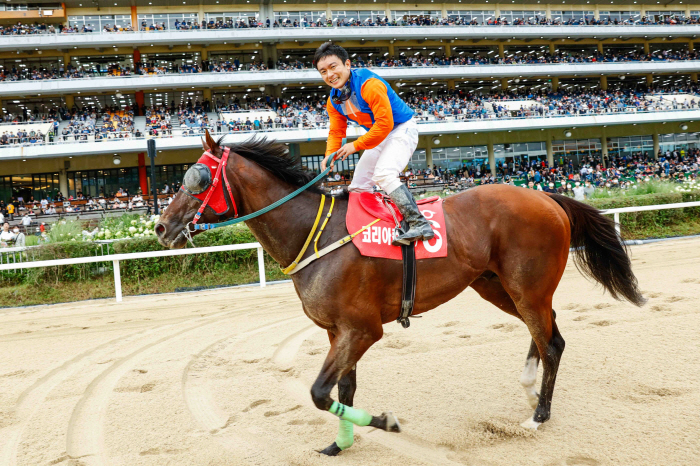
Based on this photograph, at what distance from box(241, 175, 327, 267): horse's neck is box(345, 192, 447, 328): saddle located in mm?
308

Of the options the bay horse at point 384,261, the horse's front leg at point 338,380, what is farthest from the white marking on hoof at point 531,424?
the horse's front leg at point 338,380

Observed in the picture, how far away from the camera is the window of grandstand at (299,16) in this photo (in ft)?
119

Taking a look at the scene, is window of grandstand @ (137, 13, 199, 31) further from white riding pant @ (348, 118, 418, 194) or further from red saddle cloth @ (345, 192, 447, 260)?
red saddle cloth @ (345, 192, 447, 260)

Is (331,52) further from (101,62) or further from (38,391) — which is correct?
(101,62)

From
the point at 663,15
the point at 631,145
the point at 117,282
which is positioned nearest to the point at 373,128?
the point at 117,282

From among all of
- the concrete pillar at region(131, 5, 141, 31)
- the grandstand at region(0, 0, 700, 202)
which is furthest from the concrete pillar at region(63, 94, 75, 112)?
the concrete pillar at region(131, 5, 141, 31)

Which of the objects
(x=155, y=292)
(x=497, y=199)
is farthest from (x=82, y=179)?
(x=497, y=199)

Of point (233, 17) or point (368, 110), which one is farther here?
point (233, 17)

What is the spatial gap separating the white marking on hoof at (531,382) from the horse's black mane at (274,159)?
200 cm

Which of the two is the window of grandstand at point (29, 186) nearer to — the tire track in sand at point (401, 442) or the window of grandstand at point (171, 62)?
the window of grandstand at point (171, 62)

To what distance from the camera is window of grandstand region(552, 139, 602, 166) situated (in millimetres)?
39312

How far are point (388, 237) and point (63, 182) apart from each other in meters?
34.2

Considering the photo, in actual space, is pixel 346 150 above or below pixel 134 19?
below

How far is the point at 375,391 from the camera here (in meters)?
4.04
